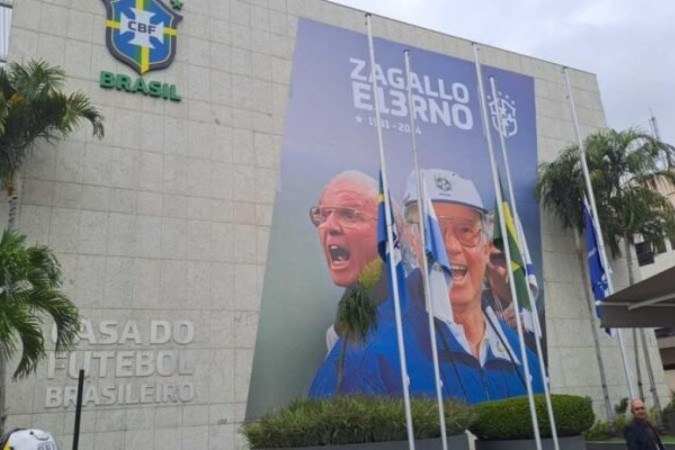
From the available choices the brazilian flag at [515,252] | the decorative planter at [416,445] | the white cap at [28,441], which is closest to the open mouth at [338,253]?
the brazilian flag at [515,252]

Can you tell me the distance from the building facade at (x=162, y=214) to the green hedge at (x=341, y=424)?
11.8ft

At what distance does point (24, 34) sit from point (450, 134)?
44.8ft

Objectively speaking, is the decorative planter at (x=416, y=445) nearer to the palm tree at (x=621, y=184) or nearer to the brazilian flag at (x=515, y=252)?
the brazilian flag at (x=515, y=252)

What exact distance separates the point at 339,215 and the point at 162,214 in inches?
209

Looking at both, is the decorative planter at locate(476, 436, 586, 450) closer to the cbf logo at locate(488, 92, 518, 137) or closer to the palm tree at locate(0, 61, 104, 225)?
the palm tree at locate(0, 61, 104, 225)

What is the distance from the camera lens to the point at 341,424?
1245 centimetres

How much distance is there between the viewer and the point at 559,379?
21.9m

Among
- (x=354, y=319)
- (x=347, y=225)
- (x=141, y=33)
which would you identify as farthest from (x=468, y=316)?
(x=141, y=33)

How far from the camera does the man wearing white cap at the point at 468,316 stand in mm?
19844

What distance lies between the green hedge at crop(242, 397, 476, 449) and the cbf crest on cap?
961cm

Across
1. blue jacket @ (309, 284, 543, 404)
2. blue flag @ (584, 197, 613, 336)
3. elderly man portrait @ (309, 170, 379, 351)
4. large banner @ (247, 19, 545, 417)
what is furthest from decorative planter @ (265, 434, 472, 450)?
elderly man portrait @ (309, 170, 379, 351)

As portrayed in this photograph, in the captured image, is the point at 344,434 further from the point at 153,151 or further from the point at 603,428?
the point at 603,428

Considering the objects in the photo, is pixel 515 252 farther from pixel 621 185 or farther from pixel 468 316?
pixel 621 185

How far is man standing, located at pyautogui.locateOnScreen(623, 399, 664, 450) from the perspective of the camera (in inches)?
317
